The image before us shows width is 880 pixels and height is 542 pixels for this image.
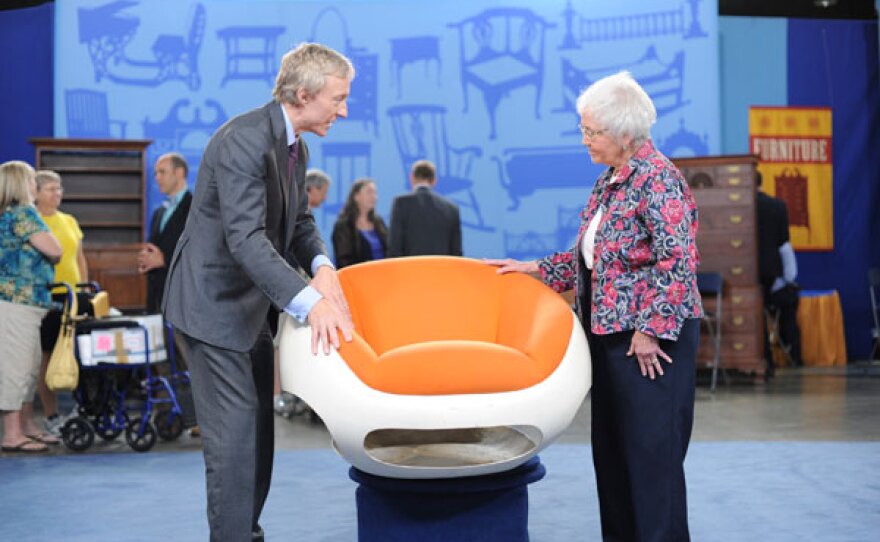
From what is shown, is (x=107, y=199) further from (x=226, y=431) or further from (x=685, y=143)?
(x=226, y=431)

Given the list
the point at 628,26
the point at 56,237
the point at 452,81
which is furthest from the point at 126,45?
the point at 628,26

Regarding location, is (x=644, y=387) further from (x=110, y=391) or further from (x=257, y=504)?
(x=110, y=391)

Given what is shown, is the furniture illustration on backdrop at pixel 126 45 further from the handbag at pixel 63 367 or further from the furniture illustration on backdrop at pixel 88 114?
the handbag at pixel 63 367

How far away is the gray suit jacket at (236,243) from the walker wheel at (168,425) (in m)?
3.29

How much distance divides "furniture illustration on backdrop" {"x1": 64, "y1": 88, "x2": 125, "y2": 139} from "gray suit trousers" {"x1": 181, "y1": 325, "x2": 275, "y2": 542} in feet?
22.6

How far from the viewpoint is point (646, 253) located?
2.74m

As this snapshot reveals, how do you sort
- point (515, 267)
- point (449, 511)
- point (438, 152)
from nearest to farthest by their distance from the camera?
point (449, 511)
point (515, 267)
point (438, 152)

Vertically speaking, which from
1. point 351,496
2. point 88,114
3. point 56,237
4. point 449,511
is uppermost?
point 88,114

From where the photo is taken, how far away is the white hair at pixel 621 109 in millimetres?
2771

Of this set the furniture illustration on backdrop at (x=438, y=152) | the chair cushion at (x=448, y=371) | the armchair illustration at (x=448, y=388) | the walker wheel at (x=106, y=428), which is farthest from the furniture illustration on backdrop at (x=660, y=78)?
the chair cushion at (x=448, y=371)

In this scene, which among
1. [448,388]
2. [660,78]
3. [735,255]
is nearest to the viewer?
[448,388]

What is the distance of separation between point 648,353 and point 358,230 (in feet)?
12.8

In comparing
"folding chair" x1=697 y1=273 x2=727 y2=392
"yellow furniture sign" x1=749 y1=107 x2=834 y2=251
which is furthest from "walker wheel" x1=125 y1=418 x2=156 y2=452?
"yellow furniture sign" x1=749 y1=107 x2=834 y2=251

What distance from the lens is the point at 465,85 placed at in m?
9.23
